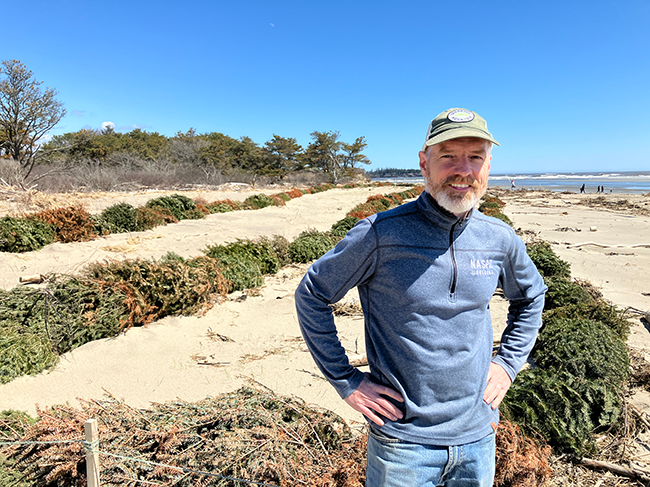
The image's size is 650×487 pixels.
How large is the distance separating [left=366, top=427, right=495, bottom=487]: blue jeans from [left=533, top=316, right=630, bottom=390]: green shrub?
240cm

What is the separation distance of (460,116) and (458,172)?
8.4 inches

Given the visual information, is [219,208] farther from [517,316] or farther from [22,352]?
[517,316]

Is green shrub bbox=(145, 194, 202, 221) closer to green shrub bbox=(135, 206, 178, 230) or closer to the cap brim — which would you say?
green shrub bbox=(135, 206, 178, 230)

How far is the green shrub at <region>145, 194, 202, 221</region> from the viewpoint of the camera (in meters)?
13.3

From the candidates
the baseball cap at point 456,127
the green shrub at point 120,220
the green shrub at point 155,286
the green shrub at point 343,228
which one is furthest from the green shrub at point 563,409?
the green shrub at point 120,220

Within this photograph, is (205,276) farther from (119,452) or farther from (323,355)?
(323,355)

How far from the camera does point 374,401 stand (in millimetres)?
1475

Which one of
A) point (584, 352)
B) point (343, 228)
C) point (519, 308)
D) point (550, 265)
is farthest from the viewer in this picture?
Result: point (343, 228)

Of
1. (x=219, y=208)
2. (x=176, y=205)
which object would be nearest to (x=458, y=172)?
(x=176, y=205)

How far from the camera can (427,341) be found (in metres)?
1.46

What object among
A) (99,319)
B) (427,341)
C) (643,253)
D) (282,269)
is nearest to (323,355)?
(427,341)

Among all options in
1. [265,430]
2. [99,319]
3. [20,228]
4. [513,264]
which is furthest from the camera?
[20,228]

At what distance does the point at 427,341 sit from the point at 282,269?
7.08 meters

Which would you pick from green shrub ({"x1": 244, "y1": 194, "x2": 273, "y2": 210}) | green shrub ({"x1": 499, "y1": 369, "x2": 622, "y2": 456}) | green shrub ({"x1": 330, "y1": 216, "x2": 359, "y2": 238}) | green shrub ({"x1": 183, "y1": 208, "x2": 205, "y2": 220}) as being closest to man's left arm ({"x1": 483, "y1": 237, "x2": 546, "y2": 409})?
green shrub ({"x1": 499, "y1": 369, "x2": 622, "y2": 456})
